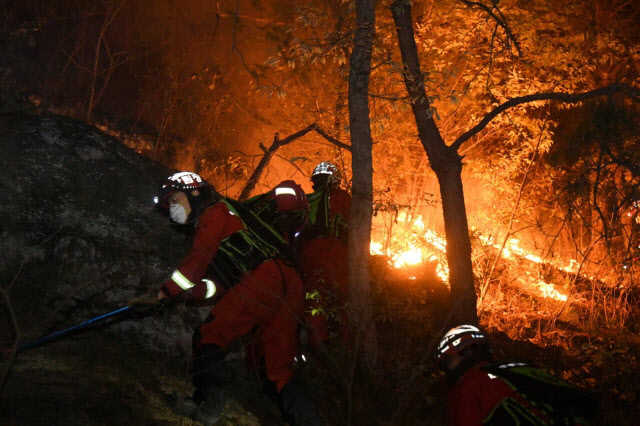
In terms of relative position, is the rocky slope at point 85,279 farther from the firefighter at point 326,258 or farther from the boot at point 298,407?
the firefighter at point 326,258

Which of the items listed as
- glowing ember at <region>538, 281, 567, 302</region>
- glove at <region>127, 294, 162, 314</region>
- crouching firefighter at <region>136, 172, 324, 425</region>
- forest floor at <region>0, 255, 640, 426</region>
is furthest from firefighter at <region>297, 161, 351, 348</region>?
glowing ember at <region>538, 281, 567, 302</region>

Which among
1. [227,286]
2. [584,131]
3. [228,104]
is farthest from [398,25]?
[228,104]

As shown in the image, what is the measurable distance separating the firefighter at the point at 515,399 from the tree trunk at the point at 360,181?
1.43 m

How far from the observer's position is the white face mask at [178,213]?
4.09 m

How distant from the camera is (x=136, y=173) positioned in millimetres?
5883

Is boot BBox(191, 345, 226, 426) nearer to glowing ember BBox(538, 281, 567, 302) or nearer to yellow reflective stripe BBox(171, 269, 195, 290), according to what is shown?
yellow reflective stripe BBox(171, 269, 195, 290)

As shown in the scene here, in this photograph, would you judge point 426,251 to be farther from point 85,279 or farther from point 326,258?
point 85,279

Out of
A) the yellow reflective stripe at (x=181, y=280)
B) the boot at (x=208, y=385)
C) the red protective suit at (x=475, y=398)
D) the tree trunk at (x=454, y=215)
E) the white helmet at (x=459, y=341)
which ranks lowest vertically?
the boot at (x=208, y=385)

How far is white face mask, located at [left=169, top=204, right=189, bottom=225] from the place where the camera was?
4094 mm

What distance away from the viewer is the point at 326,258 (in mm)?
4812

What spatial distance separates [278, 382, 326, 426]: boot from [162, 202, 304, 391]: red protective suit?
0.29 feet

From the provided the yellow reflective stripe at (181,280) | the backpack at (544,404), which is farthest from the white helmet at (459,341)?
the yellow reflective stripe at (181,280)

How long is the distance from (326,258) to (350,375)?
5.48ft

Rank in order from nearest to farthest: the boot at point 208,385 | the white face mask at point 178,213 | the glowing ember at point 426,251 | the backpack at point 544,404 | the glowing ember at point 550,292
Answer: the backpack at point 544,404 → the boot at point 208,385 → the white face mask at point 178,213 → the glowing ember at point 426,251 → the glowing ember at point 550,292
